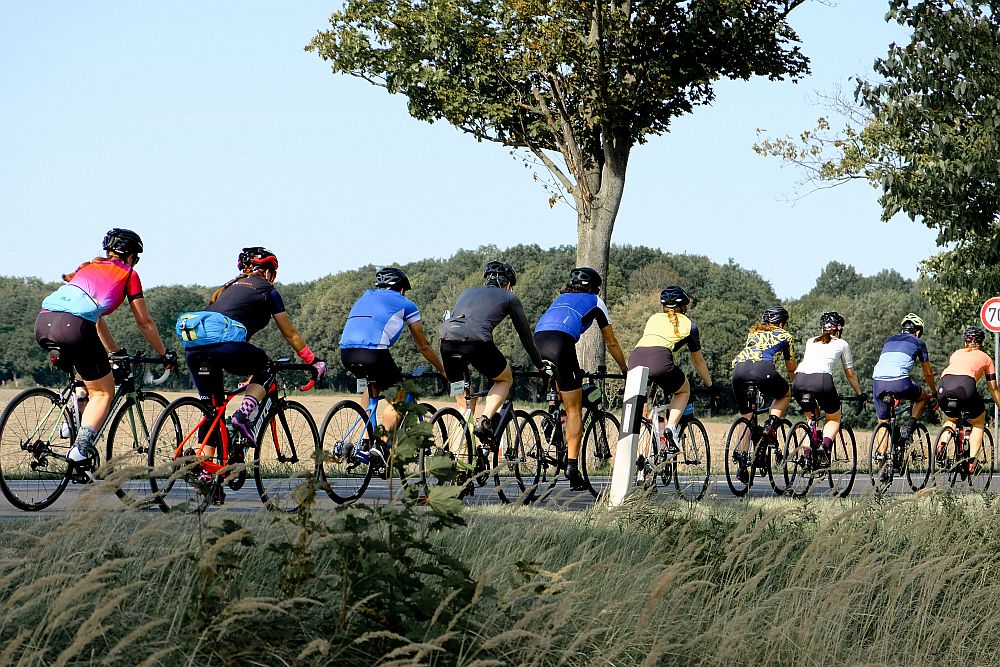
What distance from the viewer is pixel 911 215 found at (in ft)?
77.9

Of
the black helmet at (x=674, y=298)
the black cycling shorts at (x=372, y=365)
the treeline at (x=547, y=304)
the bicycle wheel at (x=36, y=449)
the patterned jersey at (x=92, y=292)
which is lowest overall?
the bicycle wheel at (x=36, y=449)

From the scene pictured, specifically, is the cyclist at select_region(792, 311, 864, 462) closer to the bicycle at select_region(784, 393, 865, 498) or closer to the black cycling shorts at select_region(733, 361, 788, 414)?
the bicycle at select_region(784, 393, 865, 498)

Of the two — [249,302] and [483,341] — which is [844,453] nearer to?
[483,341]

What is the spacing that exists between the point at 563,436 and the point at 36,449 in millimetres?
4614

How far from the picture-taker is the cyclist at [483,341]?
1071 centimetres

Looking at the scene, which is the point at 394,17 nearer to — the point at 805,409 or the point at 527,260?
the point at 805,409

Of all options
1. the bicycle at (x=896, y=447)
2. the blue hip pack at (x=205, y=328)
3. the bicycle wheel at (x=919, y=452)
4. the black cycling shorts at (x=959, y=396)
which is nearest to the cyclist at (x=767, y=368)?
the bicycle at (x=896, y=447)

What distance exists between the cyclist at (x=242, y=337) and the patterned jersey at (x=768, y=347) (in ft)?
19.6

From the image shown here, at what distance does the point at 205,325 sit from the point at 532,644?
516 centimetres

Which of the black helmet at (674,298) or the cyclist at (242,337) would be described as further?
the black helmet at (674,298)

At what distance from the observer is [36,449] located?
9086mm

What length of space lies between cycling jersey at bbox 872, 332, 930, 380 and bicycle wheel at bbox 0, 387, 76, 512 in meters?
10.2

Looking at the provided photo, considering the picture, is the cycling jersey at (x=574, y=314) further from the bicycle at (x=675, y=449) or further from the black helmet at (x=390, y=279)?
the black helmet at (x=390, y=279)

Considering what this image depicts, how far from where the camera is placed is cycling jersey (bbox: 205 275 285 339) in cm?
947
